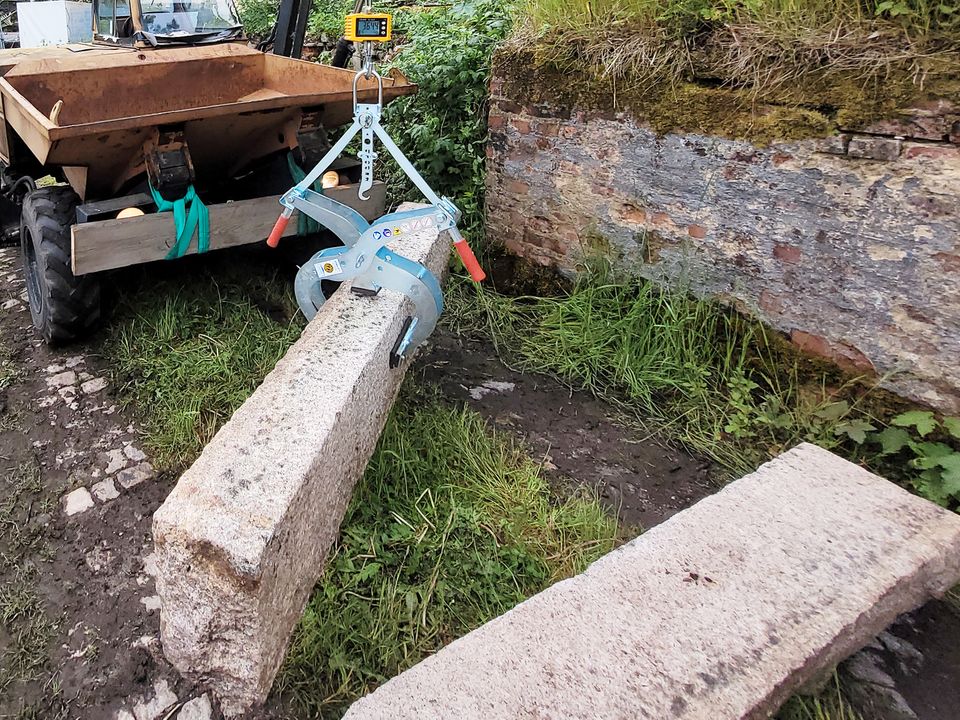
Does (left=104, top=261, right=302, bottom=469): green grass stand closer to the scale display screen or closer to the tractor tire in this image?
the tractor tire

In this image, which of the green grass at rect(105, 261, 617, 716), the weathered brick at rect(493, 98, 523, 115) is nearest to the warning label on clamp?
the green grass at rect(105, 261, 617, 716)

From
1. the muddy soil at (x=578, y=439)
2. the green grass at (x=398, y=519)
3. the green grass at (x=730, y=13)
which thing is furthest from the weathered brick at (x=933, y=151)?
the green grass at (x=398, y=519)

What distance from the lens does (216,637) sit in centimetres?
173

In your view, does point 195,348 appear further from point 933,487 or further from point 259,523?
point 933,487

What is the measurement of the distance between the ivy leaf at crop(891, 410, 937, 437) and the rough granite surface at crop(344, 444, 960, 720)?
1.52ft

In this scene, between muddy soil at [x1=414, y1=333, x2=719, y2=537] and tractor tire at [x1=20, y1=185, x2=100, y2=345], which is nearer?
muddy soil at [x1=414, y1=333, x2=719, y2=537]

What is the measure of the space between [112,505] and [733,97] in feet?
9.77

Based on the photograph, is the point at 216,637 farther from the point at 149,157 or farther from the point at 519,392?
the point at 149,157

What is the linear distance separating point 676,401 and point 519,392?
72 centimetres

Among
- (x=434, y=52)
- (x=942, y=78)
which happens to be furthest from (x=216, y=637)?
(x=434, y=52)

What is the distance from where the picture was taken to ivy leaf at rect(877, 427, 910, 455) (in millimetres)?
2531

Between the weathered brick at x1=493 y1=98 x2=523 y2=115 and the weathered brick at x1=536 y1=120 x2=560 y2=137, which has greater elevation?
the weathered brick at x1=493 y1=98 x2=523 y2=115

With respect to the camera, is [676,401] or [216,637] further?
[676,401]

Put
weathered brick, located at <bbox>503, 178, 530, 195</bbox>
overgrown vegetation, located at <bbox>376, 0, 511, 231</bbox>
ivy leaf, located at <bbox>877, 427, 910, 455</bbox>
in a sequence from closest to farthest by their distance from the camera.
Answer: ivy leaf, located at <bbox>877, 427, 910, 455</bbox>
weathered brick, located at <bbox>503, 178, 530, 195</bbox>
overgrown vegetation, located at <bbox>376, 0, 511, 231</bbox>
